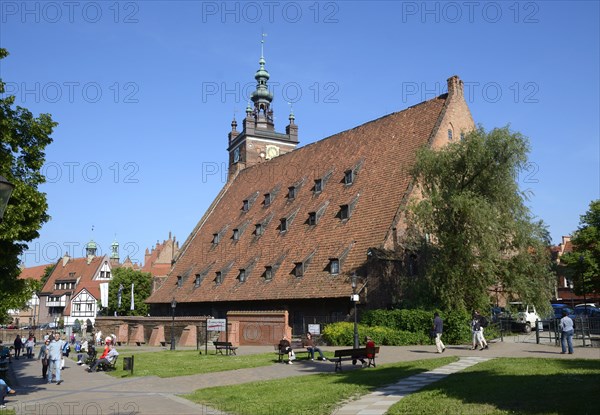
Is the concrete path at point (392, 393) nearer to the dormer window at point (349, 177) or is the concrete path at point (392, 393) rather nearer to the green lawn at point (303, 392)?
the green lawn at point (303, 392)

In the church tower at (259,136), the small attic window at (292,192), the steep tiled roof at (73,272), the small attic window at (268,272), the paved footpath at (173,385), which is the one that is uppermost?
the church tower at (259,136)

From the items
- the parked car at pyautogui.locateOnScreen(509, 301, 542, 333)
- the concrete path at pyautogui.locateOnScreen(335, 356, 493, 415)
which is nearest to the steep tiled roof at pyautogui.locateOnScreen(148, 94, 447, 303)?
the parked car at pyautogui.locateOnScreen(509, 301, 542, 333)

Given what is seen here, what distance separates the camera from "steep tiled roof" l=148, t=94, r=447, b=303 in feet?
113

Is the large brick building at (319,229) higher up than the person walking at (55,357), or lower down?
higher up

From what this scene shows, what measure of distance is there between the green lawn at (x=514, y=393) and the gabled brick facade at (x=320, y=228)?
15569 mm

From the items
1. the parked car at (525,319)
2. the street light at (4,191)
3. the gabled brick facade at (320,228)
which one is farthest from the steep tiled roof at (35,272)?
the street light at (4,191)

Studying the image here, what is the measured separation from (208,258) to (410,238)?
21842mm

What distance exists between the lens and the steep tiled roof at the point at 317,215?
34.4 m

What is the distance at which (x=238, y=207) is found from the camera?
52031mm

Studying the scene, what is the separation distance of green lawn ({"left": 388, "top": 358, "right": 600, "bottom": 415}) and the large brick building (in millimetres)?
15370

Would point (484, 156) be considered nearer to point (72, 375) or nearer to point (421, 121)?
point (421, 121)

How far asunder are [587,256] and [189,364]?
1752 inches

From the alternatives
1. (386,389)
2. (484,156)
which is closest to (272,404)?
(386,389)

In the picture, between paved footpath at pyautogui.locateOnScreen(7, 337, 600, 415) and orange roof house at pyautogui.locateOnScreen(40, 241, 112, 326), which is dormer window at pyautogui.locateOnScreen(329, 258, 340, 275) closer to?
paved footpath at pyautogui.locateOnScreen(7, 337, 600, 415)
